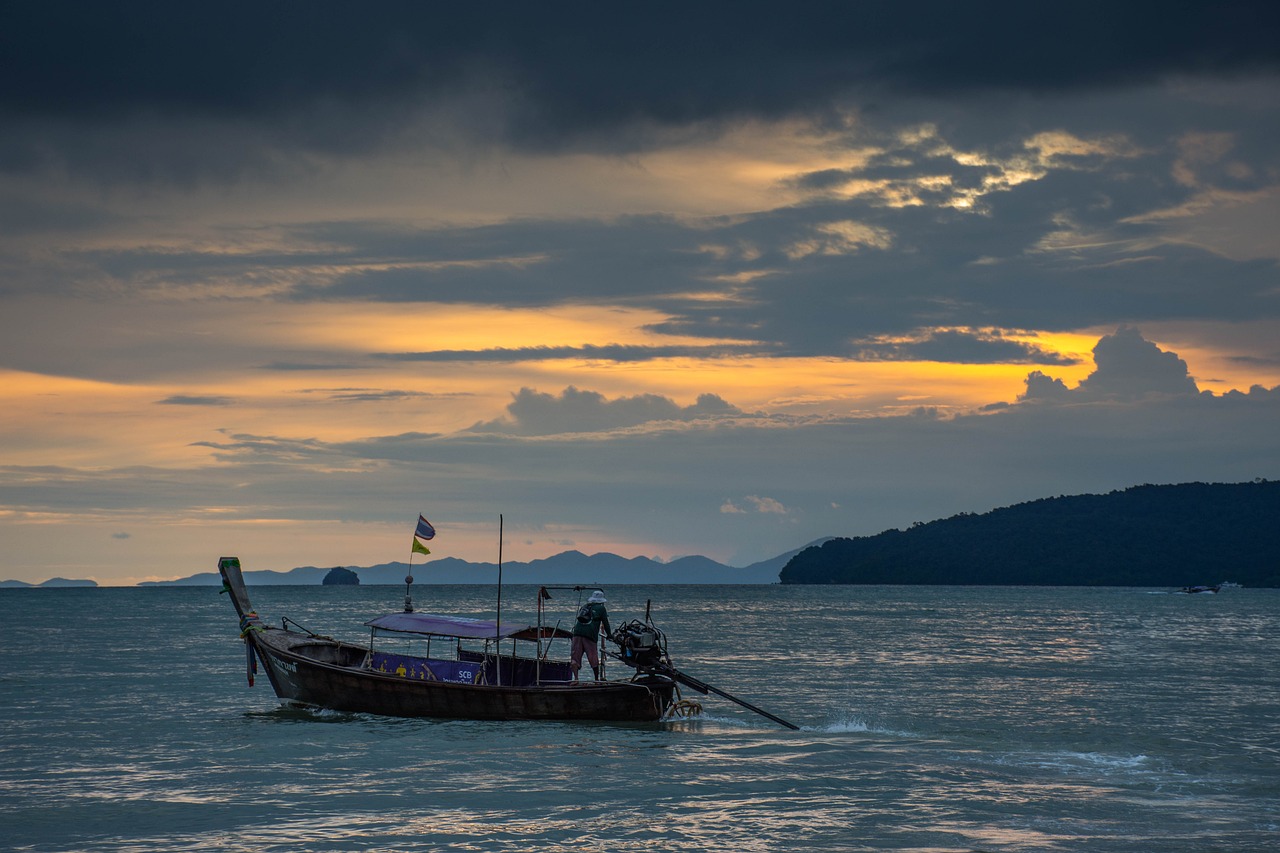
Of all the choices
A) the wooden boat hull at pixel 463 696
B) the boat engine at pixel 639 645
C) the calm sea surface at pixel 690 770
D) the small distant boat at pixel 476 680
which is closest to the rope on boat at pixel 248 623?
the small distant boat at pixel 476 680

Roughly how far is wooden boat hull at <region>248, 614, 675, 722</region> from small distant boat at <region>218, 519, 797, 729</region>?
0.03 meters

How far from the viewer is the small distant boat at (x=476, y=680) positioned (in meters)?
32.2

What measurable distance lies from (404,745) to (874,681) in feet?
82.0

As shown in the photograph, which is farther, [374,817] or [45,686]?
[45,686]

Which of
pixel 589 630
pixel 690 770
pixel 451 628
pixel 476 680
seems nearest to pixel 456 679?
pixel 476 680

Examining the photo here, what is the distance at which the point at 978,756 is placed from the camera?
1107 inches

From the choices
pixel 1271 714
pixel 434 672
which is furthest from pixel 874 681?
pixel 434 672

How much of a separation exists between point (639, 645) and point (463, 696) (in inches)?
202

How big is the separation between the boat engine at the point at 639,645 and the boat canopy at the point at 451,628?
2.09m

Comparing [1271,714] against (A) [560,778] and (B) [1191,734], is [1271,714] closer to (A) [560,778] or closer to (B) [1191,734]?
(B) [1191,734]

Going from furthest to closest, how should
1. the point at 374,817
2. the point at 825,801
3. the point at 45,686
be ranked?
the point at 45,686 → the point at 825,801 → the point at 374,817

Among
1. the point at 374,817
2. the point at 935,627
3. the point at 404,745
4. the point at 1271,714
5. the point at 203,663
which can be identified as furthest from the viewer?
the point at 935,627

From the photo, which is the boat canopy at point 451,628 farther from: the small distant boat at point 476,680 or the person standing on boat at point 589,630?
the person standing on boat at point 589,630

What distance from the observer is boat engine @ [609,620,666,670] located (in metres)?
32.5
